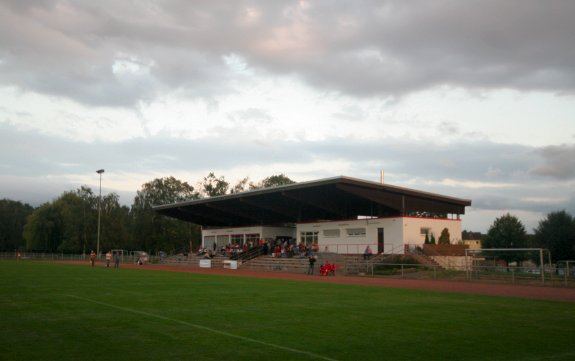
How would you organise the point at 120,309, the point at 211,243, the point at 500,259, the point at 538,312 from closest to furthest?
1. the point at 120,309
2. the point at 538,312
3. the point at 500,259
4. the point at 211,243

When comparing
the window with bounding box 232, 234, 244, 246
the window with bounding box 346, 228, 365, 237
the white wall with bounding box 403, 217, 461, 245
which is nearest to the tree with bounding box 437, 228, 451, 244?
the white wall with bounding box 403, 217, 461, 245

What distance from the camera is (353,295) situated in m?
19.8

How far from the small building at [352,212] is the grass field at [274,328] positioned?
27354 millimetres

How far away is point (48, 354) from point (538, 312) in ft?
42.3

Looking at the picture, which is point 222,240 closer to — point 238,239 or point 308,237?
point 238,239

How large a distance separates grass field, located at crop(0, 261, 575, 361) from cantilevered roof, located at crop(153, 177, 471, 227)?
Result: 2739cm

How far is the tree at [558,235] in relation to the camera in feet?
183

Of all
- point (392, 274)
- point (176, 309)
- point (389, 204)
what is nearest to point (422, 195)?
point (389, 204)

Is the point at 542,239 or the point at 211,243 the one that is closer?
the point at 542,239

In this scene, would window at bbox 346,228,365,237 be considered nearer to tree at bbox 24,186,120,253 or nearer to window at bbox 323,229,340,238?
window at bbox 323,229,340,238

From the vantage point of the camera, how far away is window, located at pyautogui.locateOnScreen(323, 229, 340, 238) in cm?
5074

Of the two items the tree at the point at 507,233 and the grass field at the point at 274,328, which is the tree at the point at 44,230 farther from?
the grass field at the point at 274,328

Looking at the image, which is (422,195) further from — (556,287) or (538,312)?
(538,312)

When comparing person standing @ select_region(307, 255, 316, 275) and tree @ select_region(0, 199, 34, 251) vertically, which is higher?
tree @ select_region(0, 199, 34, 251)
